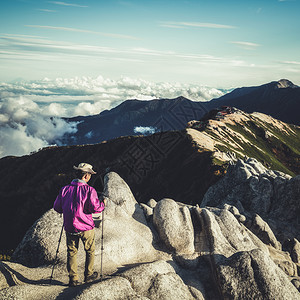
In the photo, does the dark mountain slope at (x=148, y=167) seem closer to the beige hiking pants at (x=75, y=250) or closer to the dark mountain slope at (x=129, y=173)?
the dark mountain slope at (x=129, y=173)

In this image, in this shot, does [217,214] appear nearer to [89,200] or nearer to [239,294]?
[239,294]

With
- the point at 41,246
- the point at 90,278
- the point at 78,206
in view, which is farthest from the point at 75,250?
Answer: the point at 41,246

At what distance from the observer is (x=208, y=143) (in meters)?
114

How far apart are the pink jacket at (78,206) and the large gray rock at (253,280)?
8.65m

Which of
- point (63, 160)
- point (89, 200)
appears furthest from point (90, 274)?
point (63, 160)

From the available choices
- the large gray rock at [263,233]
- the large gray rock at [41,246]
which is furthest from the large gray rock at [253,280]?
the large gray rock at [263,233]

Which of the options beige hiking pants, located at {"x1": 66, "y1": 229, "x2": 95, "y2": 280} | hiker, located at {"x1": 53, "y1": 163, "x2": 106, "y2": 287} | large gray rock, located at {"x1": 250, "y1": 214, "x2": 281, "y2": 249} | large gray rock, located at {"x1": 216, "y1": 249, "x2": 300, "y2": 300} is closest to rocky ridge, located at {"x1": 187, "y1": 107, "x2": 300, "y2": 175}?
large gray rock, located at {"x1": 250, "y1": 214, "x2": 281, "y2": 249}

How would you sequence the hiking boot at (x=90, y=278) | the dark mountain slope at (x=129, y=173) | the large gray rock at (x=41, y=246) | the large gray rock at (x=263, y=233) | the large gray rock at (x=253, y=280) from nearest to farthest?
1. the hiking boot at (x=90, y=278)
2. the large gray rock at (x=253, y=280)
3. the large gray rock at (x=41, y=246)
4. the large gray rock at (x=263, y=233)
5. the dark mountain slope at (x=129, y=173)

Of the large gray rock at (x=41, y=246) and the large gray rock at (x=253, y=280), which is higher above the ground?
the large gray rock at (x=253, y=280)

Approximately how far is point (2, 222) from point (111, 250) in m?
115

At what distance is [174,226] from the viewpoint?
17.2m

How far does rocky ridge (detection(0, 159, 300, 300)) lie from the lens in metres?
10.2

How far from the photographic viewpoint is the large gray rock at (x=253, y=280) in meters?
12.2

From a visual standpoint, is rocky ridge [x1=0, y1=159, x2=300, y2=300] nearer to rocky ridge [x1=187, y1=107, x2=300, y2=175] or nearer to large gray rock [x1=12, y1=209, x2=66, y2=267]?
large gray rock [x1=12, y1=209, x2=66, y2=267]
